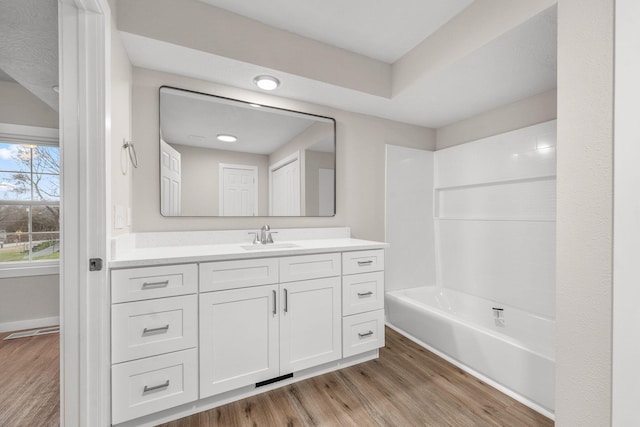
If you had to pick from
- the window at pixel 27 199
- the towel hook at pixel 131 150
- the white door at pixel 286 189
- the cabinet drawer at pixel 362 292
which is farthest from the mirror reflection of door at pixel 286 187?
the window at pixel 27 199

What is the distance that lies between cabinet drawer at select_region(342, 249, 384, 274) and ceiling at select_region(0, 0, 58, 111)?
2.10 m

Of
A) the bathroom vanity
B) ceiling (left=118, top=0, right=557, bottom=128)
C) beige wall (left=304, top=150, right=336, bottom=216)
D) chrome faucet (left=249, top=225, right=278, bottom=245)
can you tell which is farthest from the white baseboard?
beige wall (left=304, top=150, right=336, bottom=216)

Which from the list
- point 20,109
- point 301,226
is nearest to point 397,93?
point 301,226

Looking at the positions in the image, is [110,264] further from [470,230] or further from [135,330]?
[470,230]

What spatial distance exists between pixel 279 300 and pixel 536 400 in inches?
62.2

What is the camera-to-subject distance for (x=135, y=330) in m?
1.38

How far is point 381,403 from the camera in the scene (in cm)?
166

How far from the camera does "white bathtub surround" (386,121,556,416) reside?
6.02 feet

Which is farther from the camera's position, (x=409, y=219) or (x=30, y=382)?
(x=409, y=219)

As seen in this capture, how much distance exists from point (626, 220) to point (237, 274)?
1.72m

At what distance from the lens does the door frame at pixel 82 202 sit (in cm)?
123

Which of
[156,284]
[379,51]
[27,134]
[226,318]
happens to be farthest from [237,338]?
[27,134]

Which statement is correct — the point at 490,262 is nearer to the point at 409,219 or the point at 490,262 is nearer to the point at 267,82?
the point at 409,219

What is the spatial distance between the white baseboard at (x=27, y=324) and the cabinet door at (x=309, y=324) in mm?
2390
